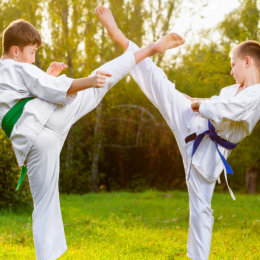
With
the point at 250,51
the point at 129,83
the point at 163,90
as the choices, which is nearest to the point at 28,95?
the point at 163,90

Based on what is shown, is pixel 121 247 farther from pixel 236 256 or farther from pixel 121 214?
pixel 121 214

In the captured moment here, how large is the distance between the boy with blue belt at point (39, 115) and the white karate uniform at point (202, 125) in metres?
0.80

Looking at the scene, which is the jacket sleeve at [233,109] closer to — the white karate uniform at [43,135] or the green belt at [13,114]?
the white karate uniform at [43,135]

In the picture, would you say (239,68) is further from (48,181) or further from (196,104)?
(48,181)

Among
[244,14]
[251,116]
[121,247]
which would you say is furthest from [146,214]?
[244,14]

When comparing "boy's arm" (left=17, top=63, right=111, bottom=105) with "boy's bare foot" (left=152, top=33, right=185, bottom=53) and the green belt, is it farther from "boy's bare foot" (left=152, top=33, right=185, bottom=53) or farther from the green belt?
"boy's bare foot" (left=152, top=33, right=185, bottom=53)

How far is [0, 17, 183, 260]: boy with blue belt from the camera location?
273 centimetres

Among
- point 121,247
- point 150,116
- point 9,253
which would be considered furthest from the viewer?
point 150,116

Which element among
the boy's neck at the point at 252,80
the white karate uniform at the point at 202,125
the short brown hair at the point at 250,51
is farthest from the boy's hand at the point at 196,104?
the short brown hair at the point at 250,51

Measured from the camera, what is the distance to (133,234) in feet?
15.0

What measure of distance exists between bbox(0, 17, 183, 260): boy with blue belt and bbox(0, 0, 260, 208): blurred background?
21.6 ft

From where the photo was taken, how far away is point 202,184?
326 cm

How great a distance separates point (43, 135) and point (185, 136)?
1377mm

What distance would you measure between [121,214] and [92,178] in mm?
4449
